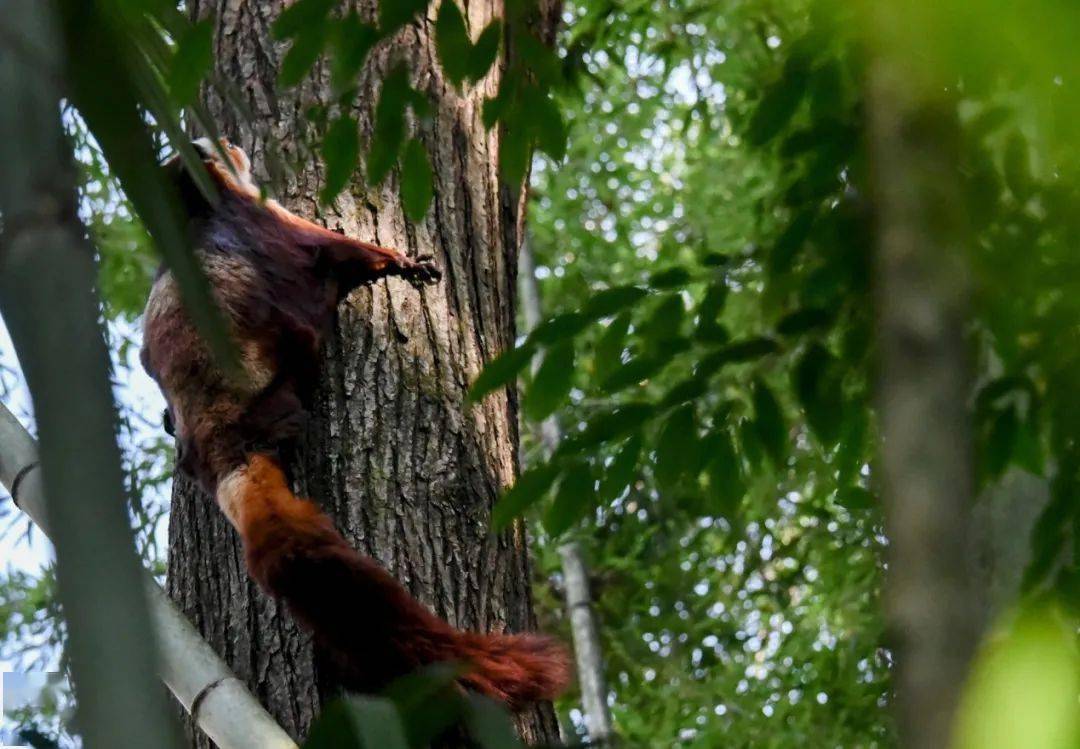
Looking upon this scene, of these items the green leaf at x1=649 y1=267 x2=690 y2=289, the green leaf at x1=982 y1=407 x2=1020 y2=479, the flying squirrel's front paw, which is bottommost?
the green leaf at x1=982 y1=407 x2=1020 y2=479

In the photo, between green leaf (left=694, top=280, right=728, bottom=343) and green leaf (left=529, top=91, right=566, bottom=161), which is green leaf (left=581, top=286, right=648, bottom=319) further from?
green leaf (left=529, top=91, right=566, bottom=161)

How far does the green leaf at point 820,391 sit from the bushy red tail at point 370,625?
24.5 inches

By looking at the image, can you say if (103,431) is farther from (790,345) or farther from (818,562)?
(818,562)

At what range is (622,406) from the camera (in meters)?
1.98

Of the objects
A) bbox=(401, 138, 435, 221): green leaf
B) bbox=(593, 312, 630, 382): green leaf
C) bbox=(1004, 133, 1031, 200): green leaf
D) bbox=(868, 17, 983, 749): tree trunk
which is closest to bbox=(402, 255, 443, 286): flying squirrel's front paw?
bbox=(401, 138, 435, 221): green leaf

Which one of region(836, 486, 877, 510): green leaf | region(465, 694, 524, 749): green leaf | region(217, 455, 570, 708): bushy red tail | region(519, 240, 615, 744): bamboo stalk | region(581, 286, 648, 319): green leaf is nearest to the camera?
region(465, 694, 524, 749): green leaf

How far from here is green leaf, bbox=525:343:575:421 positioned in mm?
2041

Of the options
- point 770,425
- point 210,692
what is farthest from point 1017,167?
point 210,692

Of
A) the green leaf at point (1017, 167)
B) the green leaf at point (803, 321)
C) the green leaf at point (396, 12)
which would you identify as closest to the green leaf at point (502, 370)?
the green leaf at point (803, 321)

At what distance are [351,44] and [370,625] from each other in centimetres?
93

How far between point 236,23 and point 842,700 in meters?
3.98

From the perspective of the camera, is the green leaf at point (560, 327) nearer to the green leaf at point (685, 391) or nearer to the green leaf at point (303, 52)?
the green leaf at point (685, 391)

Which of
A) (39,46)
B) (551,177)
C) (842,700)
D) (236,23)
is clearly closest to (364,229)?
(236,23)

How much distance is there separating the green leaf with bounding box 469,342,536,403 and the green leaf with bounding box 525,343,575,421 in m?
0.17
